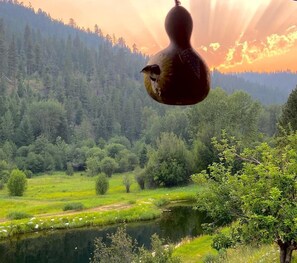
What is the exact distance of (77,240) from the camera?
1163 inches

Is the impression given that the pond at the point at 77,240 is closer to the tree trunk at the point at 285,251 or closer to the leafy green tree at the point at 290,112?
the leafy green tree at the point at 290,112

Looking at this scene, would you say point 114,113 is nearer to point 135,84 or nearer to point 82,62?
point 135,84

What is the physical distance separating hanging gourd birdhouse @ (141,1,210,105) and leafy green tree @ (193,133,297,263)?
33.5ft

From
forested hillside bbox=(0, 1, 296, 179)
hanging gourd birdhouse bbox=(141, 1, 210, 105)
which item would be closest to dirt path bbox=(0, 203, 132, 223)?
forested hillside bbox=(0, 1, 296, 179)

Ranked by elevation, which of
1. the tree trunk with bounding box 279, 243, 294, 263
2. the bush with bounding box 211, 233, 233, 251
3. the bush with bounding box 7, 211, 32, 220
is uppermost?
the bush with bounding box 7, 211, 32, 220

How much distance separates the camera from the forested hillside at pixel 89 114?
60344mm

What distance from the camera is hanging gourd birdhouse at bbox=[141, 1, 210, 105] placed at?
5.19 feet

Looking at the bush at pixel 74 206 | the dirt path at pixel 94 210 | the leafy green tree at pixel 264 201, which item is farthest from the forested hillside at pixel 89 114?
the leafy green tree at pixel 264 201

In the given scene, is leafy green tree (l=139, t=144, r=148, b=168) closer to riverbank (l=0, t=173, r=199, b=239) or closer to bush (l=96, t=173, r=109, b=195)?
riverbank (l=0, t=173, r=199, b=239)

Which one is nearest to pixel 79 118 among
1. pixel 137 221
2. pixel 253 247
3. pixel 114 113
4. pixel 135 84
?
pixel 114 113

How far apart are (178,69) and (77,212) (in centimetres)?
3795

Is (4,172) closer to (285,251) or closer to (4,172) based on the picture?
(4,172)

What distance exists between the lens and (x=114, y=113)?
403 ft

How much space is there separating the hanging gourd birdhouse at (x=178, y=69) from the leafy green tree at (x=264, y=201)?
1020cm
